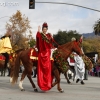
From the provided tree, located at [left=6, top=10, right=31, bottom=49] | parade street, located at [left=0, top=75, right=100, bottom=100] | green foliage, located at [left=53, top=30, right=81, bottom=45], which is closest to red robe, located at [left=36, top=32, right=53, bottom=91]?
parade street, located at [left=0, top=75, right=100, bottom=100]

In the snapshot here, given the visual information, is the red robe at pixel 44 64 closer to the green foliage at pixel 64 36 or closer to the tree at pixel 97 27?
the tree at pixel 97 27

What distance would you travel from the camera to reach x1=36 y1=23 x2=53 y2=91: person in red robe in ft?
39.9

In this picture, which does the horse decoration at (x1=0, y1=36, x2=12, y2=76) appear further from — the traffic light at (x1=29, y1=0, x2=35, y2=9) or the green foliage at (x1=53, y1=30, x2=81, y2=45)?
the green foliage at (x1=53, y1=30, x2=81, y2=45)

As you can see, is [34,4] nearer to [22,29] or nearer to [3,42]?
[3,42]

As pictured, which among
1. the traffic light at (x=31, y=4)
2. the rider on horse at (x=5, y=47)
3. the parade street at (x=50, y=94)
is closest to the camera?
the parade street at (x=50, y=94)

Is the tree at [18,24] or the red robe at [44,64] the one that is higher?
the tree at [18,24]

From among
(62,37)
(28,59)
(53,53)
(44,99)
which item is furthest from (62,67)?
(62,37)

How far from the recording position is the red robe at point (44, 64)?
12.2m

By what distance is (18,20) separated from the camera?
180ft

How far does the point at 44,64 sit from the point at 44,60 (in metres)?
0.15

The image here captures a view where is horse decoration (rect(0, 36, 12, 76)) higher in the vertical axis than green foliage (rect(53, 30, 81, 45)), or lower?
lower

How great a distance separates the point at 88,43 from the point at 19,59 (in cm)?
8712

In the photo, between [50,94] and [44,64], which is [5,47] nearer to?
[44,64]

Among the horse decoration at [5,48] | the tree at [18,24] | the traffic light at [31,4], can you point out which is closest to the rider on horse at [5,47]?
the horse decoration at [5,48]
